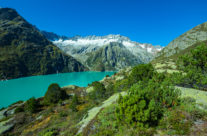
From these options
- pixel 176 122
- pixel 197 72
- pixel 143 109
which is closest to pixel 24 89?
pixel 143 109

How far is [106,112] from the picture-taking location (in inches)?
414

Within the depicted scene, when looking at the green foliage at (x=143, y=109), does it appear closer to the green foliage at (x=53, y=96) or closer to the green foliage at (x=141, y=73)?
the green foliage at (x=141, y=73)

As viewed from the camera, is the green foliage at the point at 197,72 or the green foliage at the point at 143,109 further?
the green foliage at the point at 197,72

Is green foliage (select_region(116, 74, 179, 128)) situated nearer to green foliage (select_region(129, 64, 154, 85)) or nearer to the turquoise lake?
green foliage (select_region(129, 64, 154, 85))

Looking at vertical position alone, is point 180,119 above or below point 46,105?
above

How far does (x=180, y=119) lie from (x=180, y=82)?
13716mm

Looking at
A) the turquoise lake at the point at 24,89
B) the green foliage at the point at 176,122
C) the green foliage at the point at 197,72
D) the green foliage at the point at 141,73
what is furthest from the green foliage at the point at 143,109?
the turquoise lake at the point at 24,89

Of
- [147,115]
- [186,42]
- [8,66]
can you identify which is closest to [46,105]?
[147,115]

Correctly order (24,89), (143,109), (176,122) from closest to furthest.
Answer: (176,122), (143,109), (24,89)

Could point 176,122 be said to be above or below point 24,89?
above

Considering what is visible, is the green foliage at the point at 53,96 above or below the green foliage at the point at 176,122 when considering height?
below

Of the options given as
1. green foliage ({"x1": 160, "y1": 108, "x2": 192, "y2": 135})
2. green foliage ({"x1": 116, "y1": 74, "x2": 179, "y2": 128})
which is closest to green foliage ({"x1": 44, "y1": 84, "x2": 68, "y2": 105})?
green foliage ({"x1": 116, "y1": 74, "x2": 179, "y2": 128})

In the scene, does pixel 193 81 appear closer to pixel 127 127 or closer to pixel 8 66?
pixel 127 127

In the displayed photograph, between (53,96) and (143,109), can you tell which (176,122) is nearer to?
(143,109)
